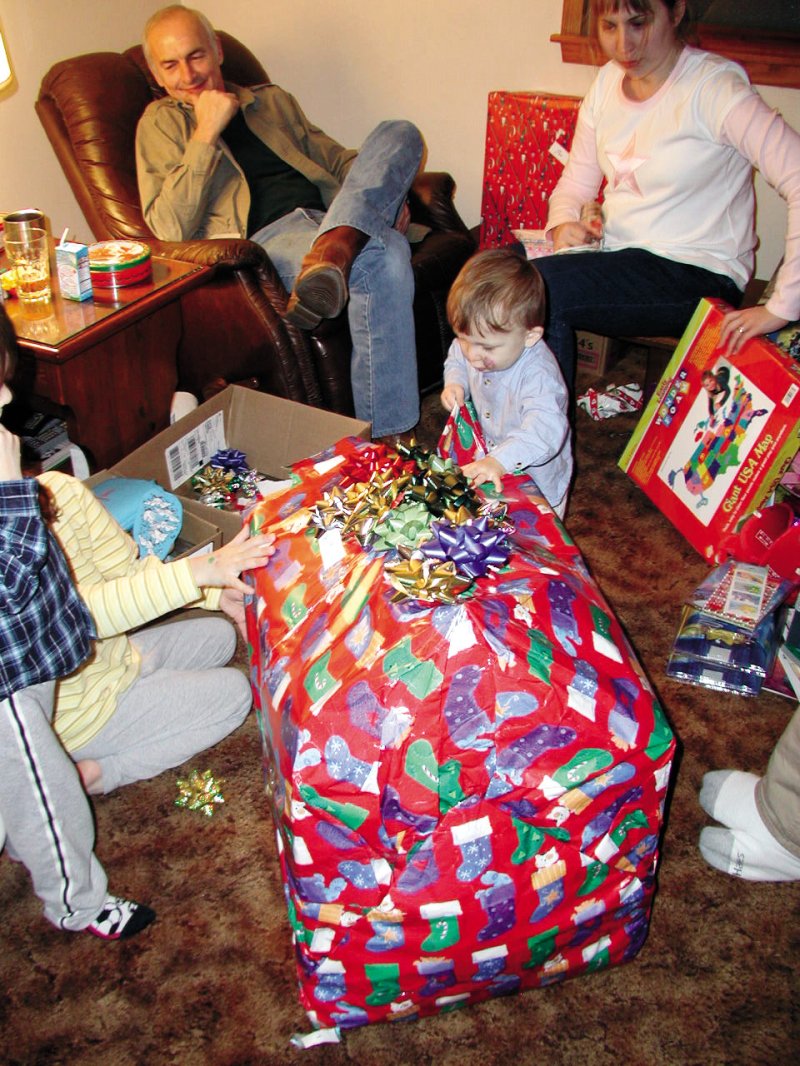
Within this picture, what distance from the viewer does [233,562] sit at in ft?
4.54

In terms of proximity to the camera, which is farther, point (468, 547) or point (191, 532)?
point (191, 532)

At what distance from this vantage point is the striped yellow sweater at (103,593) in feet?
4.62

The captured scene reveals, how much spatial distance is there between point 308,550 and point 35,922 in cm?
76

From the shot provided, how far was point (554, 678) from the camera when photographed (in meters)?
1.12

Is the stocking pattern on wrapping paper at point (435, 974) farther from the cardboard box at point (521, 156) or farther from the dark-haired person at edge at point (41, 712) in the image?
the cardboard box at point (521, 156)

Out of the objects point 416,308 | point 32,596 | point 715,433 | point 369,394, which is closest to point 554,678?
point 32,596

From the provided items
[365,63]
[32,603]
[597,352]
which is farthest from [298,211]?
[32,603]

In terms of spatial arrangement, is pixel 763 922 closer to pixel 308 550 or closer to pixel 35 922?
pixel 308 550

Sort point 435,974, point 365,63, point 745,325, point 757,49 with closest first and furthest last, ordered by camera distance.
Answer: point 435,974
point 745,325
point 757,49
point 365,63

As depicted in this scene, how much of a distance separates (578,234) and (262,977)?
73.9 inches

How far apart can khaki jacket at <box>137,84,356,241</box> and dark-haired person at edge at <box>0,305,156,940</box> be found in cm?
129

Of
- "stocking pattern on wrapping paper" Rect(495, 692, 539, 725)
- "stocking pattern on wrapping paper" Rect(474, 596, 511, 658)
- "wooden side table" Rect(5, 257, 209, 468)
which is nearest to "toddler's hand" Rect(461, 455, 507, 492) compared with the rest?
"stocking pattern on wrapping paper" Rect(474, 596, 511, 658)

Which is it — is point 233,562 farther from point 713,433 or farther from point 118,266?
point 713,433

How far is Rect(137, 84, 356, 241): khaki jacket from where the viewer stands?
245cm
